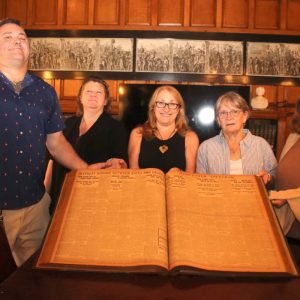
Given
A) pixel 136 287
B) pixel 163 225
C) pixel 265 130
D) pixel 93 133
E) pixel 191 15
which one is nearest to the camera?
pixel 136 287

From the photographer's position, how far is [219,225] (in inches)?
30.3

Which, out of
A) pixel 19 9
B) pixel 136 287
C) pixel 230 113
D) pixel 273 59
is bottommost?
pixel 136 287

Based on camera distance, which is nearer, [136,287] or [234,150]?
[136,287]

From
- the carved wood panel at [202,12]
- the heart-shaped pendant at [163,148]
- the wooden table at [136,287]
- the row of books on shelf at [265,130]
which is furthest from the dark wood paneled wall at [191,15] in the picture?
the wooden table at [136,287]

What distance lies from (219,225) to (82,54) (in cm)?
382

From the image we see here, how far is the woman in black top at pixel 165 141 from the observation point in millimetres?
1850

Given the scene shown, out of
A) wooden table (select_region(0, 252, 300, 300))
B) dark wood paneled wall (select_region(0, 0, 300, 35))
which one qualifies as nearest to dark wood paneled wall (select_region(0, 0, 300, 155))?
dark wood paneled wall (select_region(0, 0, 300, 35))

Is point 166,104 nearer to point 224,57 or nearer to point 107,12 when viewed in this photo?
point 224,57

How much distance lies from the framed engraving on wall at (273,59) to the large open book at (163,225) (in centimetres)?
352

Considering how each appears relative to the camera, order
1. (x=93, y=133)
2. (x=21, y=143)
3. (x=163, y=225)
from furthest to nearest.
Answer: (x=93, y=133)
(x=21, y=143)
(x=163, y=225)

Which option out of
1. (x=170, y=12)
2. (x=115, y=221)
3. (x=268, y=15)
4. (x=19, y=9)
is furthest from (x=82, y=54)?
(x=115, y=221)

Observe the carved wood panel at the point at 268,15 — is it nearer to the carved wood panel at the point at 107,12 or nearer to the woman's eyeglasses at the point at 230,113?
the carved wood panel at the point at 107,12

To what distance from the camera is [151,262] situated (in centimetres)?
67

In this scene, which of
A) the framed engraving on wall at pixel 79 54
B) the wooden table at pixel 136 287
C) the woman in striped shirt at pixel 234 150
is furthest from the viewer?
the framed engraving on wall at pixel 79 54
